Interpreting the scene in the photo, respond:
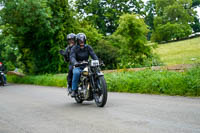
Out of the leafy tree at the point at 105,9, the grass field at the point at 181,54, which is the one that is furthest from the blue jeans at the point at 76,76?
the leafy tree at the point at 105,9

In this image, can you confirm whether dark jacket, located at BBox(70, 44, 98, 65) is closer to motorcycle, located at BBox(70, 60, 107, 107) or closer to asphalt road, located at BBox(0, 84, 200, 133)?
motorcycle, located at BBox(70, 60, 107, 107)

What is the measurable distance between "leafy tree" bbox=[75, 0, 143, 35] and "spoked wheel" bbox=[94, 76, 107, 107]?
45.7m

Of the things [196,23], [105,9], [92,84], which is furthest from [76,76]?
[196,23]

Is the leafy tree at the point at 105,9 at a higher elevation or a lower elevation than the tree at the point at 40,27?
higher

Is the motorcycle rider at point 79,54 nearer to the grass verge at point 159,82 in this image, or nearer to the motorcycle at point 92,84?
the motorcycle at point 92,84

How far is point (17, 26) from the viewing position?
944 inches

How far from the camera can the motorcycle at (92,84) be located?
7.73 meters

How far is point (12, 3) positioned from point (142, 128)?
59.9 ft

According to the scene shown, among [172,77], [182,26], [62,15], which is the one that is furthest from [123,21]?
[182,26]

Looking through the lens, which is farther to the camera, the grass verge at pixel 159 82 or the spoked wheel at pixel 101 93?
the grass verge at pixel 159 82

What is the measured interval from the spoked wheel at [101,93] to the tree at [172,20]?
193 ft

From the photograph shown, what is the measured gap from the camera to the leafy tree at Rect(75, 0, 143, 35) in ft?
176

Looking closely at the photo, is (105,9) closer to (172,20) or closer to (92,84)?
(172,20)

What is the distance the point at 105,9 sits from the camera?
5453 centimetres
